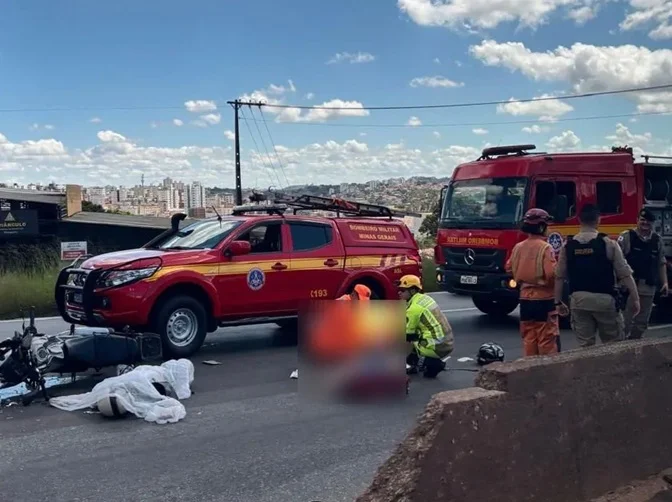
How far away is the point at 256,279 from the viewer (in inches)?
394

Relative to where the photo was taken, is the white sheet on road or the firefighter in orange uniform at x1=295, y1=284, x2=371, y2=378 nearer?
the firefighter in orange uniform at x1=295, y1=284, x2=371, y2=378

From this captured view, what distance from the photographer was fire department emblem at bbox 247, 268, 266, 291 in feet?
32.7

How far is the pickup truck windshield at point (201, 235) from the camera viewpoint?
9.97 m

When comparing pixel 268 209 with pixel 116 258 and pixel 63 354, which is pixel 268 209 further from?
pixel 63 354

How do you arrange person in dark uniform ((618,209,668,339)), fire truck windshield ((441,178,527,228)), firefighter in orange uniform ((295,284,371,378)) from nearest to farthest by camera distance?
firefighter in orange uniform ((295,284,371,378)), person in dark uniform ((618,209,668,339)), fire truck windshield ((441,178,527,228))

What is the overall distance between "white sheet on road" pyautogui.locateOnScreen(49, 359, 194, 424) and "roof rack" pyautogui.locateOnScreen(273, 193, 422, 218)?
461 centimetres

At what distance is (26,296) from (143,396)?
9.78 metres

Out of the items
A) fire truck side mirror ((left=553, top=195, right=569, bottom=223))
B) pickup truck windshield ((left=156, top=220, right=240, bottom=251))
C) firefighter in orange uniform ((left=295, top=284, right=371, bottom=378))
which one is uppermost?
fire truck side mirror ((left=553, top=195, right=569, bottom=223))

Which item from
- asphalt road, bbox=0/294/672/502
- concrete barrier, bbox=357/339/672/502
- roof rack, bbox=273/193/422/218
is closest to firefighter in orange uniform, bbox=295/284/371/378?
asphalt road, bbox=0/294/672/502

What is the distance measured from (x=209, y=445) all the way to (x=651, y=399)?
3231mm

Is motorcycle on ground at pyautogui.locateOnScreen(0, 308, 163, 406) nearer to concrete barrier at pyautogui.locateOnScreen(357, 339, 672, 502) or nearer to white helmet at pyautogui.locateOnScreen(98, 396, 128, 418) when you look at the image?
white helmet at pyautogui.locateOnScreen(98, 396, 128, 418)

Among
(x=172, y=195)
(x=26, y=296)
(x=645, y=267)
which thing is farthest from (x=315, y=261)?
(x=172, y=195)

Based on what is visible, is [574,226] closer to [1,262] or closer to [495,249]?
[495,249]

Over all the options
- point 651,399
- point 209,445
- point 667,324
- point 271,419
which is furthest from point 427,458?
point 667,324
